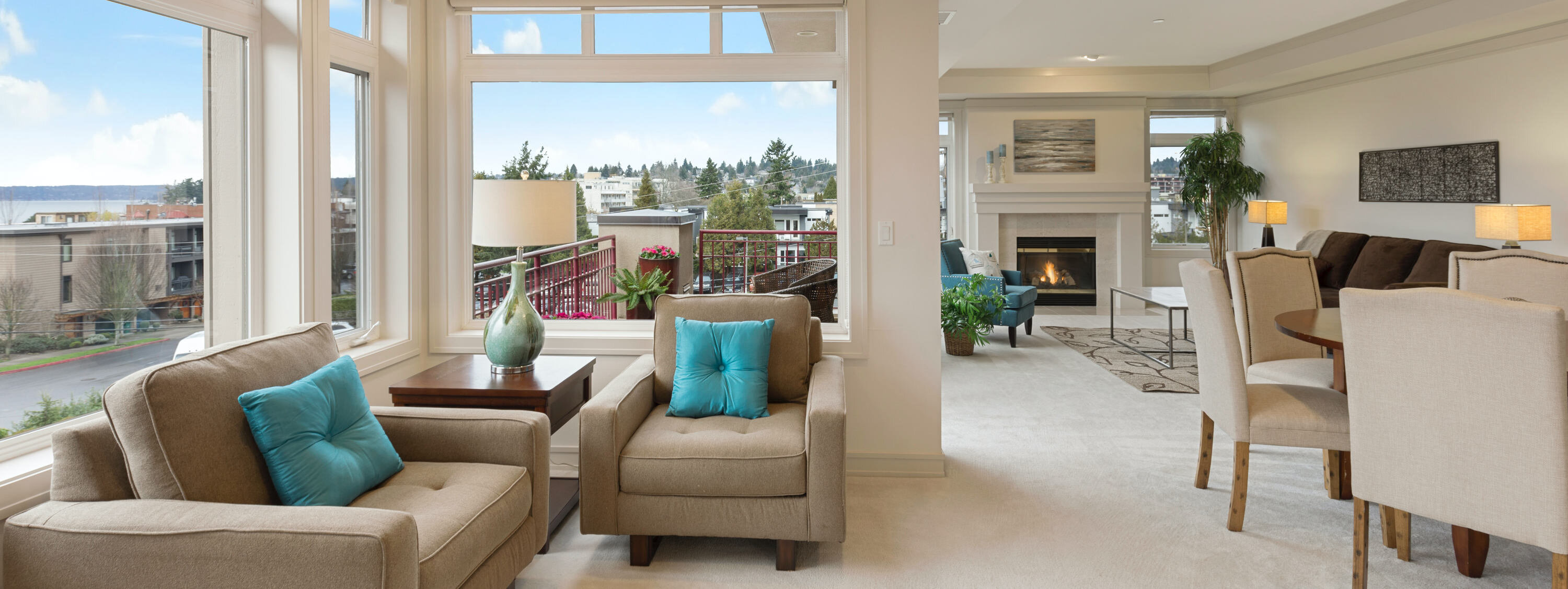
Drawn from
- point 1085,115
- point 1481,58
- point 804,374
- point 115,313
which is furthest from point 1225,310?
point 1085,115

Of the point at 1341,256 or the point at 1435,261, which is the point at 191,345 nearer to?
the point at 1435,261

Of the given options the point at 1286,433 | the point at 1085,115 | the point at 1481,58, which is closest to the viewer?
the point at 1286,433

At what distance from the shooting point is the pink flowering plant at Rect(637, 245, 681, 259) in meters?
3.81

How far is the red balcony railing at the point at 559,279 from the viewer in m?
3.74

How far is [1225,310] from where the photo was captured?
9.52ft

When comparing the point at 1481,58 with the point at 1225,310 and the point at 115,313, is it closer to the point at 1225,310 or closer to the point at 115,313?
the point at 1225,310

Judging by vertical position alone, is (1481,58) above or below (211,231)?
above

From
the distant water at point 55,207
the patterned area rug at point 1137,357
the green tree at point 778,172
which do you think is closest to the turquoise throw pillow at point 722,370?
the green tree at point 778,172

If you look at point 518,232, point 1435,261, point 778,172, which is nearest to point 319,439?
point 518,232

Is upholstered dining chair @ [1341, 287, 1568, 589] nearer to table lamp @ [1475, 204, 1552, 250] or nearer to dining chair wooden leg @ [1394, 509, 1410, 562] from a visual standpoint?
dining chair wooden leg @ [1394, 509, 1410, 562]

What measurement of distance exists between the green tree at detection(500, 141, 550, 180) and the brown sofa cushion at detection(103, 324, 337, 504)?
5.63 ft

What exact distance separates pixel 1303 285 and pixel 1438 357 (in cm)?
186

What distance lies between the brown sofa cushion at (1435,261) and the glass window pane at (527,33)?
17.9 ft

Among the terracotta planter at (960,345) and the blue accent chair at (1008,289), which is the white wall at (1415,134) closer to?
the blue accent chair at (1008,289)
